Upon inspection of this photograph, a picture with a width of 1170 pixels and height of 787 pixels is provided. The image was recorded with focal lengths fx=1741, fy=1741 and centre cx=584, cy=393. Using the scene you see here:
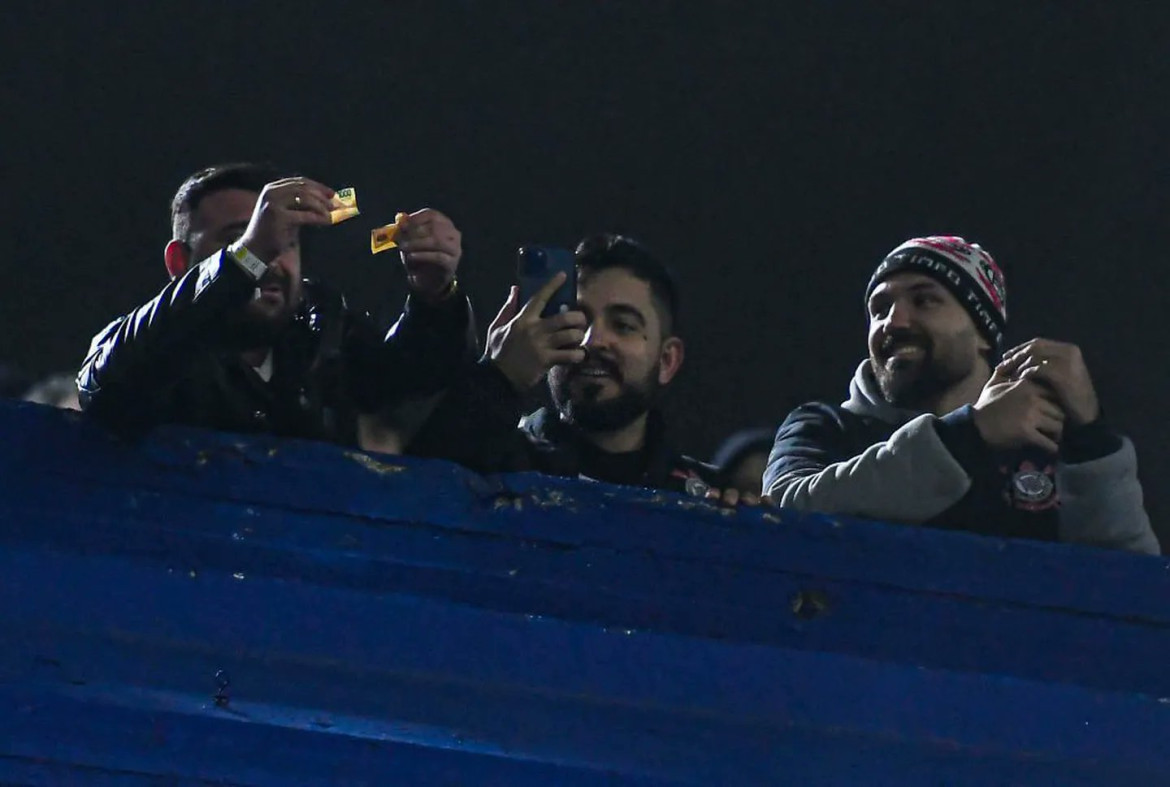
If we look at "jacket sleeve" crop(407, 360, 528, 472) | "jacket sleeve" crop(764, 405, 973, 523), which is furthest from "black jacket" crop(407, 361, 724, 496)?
"jacket sleeve" crop(764, 405, 973, 523)

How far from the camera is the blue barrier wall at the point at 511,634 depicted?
54.1 inches

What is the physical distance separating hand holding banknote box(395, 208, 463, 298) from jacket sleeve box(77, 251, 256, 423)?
10.8 inches

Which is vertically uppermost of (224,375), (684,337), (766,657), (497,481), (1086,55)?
(1086,55)

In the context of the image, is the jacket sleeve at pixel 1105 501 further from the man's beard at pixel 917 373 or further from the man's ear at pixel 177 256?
the man's ear at pixel 177 256

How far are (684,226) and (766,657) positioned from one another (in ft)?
6.47

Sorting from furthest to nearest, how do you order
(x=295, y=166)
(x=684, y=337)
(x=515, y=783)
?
(x=684, y=337) → (x=295, y=166) → (x=515, y=783)

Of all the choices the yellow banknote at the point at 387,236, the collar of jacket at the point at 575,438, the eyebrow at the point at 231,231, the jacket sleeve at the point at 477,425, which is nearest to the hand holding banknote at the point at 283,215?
the yellow banknote at the point at 387,236

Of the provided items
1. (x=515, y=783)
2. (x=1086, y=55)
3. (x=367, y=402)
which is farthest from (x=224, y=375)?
(x=1086, y=55)

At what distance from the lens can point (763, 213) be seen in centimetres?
338

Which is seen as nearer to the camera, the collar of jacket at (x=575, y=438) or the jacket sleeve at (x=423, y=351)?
the jacket sleeve at (x=423, y=351)

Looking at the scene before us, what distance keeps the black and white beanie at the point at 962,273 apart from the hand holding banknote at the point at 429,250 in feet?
2.43

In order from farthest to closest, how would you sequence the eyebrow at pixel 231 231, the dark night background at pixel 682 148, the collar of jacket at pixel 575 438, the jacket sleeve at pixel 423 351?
the dark night background at pixel 682 148, the collar of jacket at pixel 575 438, the eyebrow at pixel 231 231, the jacket sleeve at pixel 423 351

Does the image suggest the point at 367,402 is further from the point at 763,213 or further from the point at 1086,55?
the point at 1086,55

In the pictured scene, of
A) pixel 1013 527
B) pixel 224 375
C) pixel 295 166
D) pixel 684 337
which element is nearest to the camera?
pixel 224 375
